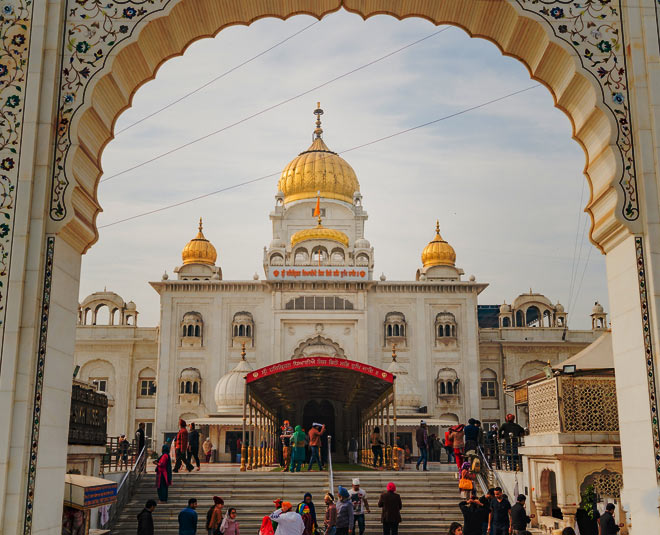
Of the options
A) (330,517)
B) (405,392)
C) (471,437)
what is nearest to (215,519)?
(330,517)

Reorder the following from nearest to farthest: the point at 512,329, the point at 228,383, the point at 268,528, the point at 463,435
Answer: the point at 268,528 < the point at 463,435 < the point at 228,383 < the point at 512,329

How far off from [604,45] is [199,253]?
32.9 metres

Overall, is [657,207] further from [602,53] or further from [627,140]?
[602,53]

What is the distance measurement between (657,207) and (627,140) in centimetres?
67

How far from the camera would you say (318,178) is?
42156 millimetres

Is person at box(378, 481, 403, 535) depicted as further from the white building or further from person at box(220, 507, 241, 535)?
the white building

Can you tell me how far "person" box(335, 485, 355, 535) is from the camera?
10727mm

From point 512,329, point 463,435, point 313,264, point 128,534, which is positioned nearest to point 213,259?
point 313,264

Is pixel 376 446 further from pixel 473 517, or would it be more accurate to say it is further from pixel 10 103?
pixel 10 103

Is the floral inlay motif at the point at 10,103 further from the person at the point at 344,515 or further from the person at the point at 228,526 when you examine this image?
the person at the point at 344,515

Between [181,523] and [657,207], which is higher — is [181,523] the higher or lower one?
the lower one

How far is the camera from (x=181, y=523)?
1010 centimetres

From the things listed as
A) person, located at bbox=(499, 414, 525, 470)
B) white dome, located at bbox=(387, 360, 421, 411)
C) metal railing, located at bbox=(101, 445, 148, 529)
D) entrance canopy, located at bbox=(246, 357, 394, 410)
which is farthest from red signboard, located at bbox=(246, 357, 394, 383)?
white dome, located at bbox=(387, 360, 421, 411)

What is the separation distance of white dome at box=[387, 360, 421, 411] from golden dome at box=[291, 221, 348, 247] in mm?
9428
